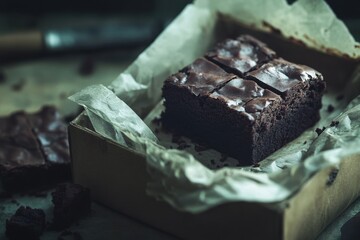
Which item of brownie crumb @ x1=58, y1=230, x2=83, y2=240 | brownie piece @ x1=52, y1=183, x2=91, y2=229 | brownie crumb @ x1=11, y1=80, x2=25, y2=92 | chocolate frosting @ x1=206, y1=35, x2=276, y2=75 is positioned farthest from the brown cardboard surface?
brownie crumb @ x1=11, y1=80, x2=25, y2=92

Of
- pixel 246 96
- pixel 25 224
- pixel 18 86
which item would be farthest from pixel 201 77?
pixel 18 86

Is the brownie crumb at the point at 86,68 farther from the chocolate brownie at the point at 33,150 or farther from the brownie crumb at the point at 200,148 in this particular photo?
the brownie crumb at the point at 200,148

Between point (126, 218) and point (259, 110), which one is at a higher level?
point (259, 110)

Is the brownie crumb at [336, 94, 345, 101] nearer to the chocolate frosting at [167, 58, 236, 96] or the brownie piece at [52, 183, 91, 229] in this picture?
the chocolate frosting at [167, 58, 236, 96]

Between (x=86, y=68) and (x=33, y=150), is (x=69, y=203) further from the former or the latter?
(x=86, y=68)

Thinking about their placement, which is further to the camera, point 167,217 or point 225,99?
point 225,99

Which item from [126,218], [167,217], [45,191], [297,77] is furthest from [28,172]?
[297,77]

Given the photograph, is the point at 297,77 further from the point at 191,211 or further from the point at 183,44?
the point at 191,211
